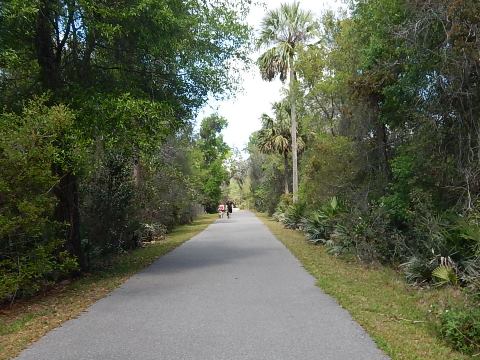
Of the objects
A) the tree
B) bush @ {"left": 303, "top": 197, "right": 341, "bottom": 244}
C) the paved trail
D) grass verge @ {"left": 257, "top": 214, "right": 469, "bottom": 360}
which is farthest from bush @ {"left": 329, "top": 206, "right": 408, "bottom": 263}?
the tree

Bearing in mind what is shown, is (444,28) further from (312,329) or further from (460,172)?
(312,329)

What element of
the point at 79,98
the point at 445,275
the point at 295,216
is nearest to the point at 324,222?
the point at 295,216

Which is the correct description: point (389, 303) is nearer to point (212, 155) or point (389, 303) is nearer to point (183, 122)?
point (183, 122)

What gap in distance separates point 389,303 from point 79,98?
792cm

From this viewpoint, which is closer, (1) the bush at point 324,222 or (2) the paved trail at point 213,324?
(2) the paved trail at point 213,324

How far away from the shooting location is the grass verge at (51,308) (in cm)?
673

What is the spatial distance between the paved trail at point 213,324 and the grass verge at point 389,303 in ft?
0.91

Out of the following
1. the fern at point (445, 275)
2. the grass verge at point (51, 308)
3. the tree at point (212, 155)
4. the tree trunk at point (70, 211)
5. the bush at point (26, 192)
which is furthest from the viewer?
the tree at point (212, 155)

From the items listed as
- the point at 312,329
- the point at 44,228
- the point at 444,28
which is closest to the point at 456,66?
the point at 444,28

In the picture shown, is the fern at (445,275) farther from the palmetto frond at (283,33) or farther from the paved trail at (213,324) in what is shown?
the palmetto frond at (283,33)

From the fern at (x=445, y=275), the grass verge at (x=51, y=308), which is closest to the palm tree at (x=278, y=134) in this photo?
the grass verge at (x=51, y=308)

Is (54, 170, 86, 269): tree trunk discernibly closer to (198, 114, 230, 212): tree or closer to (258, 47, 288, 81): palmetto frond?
(258, 47, 288, 81): palmetto frond

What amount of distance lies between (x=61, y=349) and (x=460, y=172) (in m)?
8.57

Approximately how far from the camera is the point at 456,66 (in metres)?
10.2
